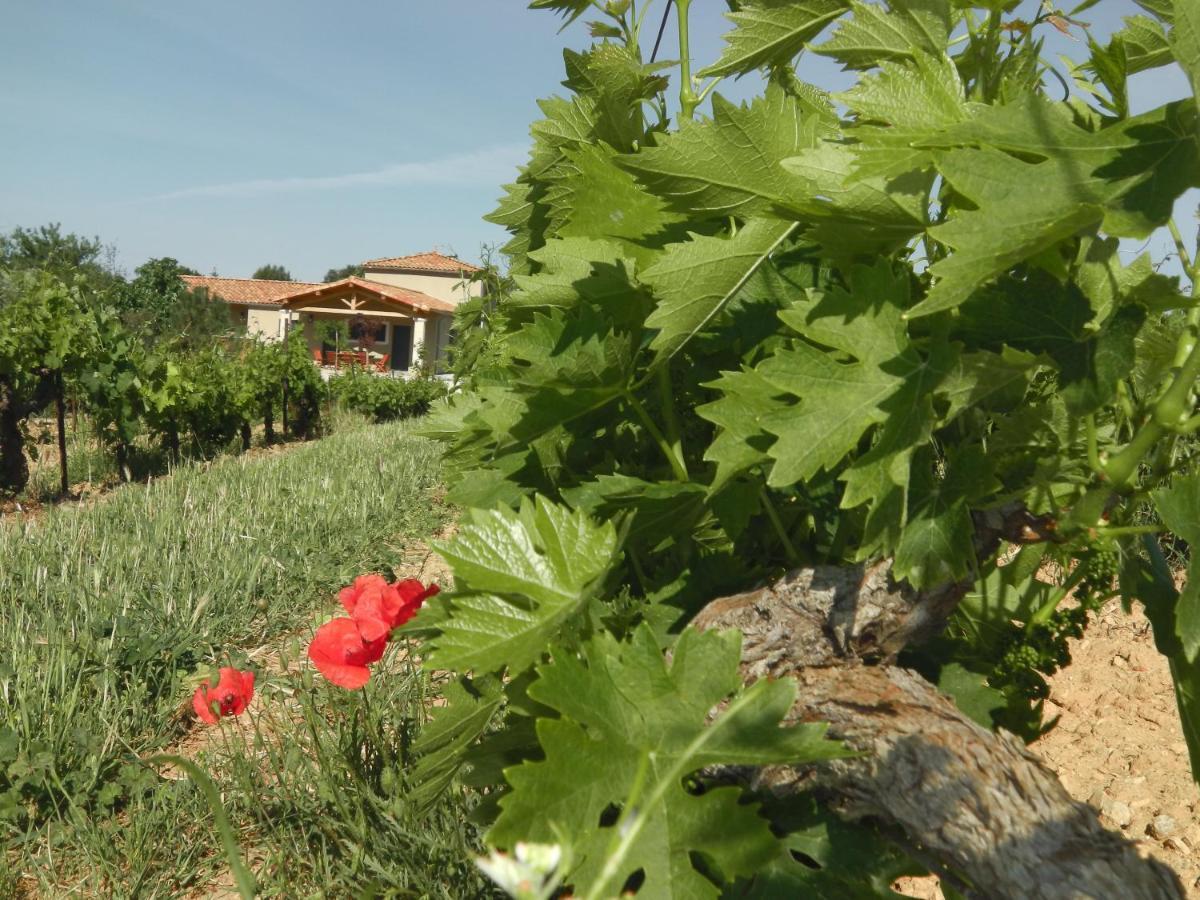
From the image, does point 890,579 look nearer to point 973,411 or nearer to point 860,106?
point 973,411

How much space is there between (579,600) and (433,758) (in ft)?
1.34

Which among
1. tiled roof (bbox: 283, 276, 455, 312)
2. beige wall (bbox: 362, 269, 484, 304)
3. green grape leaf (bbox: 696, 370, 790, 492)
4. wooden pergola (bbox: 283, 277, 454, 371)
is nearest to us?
green grape leaf (bbox: 696, 370, 790, 492)

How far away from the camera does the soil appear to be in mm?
2725

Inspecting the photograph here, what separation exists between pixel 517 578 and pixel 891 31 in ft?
2.21

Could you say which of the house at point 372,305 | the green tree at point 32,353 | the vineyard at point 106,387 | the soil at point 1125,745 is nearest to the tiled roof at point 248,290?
the house at point 372,305

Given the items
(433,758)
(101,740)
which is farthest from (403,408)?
(433,758)

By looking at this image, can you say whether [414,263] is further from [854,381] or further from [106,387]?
[854,381]

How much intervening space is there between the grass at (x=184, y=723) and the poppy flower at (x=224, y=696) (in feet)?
0.86

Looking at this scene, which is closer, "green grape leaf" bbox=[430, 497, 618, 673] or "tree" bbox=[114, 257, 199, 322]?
"green grape leaf" bbox=[430, 497, 618, 673]

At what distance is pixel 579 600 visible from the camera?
84cm

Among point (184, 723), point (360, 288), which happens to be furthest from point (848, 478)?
point (360, 288)

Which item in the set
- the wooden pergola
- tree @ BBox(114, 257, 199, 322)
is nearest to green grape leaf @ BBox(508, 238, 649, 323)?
the wooden pergola

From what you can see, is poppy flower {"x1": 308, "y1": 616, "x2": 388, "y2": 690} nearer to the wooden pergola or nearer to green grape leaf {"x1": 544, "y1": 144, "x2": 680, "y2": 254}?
green grape leaf {"x1": 544, "y1": 144, "x2": 680, "y2": 254}

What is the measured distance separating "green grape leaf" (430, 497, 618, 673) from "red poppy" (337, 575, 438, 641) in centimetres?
49
